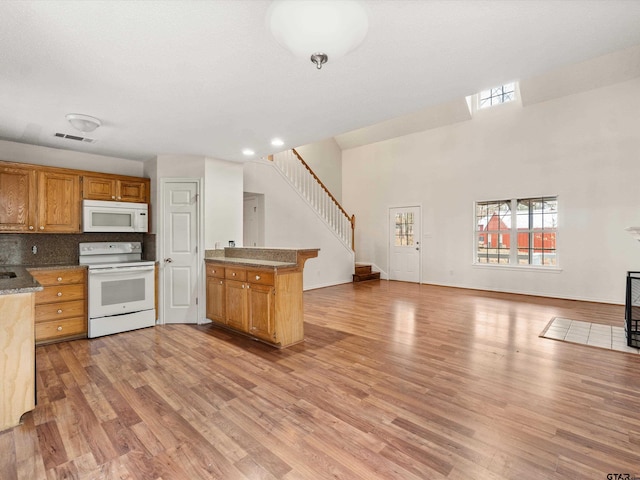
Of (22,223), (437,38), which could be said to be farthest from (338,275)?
(437,38)

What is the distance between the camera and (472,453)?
1791mm

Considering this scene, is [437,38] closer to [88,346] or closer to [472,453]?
[472,453]

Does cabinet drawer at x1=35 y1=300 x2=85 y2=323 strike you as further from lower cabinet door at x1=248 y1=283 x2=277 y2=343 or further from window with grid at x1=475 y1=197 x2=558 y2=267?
window with grid at x1=475 y1=197 x2=558 y2=267

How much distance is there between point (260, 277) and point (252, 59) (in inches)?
89.5

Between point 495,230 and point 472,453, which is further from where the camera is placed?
point 495,230

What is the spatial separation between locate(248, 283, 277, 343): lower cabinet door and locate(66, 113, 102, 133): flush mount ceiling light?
234 cm

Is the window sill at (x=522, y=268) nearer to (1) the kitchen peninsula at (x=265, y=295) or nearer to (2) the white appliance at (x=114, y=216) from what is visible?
(1) the kitchen peninsula at (x=265, y=295)

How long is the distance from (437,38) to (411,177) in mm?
6632

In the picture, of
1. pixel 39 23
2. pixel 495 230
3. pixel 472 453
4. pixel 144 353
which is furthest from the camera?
pixel 495 230

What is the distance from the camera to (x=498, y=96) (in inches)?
272

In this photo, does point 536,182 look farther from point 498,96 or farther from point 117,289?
point 117,289

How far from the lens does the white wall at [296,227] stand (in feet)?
21.0

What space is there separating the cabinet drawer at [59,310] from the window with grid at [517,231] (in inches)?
291

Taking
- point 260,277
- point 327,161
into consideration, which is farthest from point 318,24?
point 327,161
